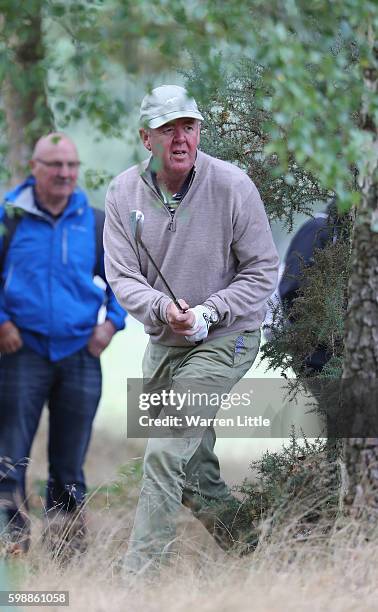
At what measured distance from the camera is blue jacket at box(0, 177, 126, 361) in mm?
6691

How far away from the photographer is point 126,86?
506 centimetres

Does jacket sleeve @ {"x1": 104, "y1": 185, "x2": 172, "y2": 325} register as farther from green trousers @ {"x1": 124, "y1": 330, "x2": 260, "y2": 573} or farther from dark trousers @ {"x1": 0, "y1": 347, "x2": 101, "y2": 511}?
dark trousers @ {"x1": 0, "y1": 347, "x2": 101, "y2": 511}

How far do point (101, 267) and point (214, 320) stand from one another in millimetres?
935

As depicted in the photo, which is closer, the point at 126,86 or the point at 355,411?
the point at 126,86

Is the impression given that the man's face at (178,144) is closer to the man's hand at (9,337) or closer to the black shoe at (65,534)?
the man's hand at (9,337)

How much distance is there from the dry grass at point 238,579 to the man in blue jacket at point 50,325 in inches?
25.2

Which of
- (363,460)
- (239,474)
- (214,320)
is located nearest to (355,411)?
(363,460)

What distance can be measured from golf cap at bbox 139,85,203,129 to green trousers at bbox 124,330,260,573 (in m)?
1.09

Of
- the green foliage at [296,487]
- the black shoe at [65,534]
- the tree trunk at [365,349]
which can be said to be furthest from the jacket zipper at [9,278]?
the tree trunk at [365,349]

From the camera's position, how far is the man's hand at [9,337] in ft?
22.0

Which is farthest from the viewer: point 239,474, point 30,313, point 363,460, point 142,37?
point 239,474

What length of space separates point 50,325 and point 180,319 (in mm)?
883

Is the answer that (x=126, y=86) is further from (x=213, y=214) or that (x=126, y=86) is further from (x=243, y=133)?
(x=243, y=133)

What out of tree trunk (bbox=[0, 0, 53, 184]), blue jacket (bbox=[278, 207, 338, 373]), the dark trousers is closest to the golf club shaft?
the dark trousers
